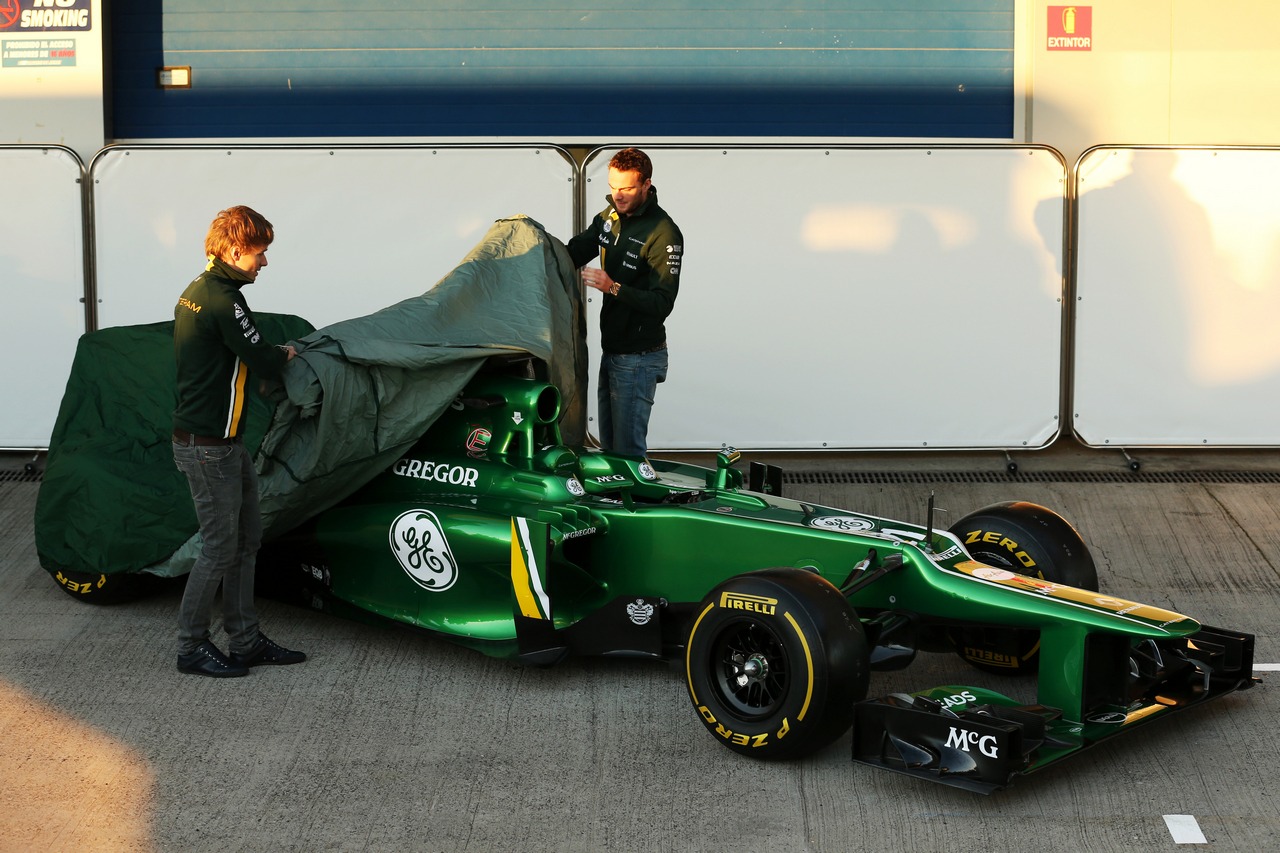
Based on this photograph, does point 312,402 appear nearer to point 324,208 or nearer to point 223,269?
point 223,269

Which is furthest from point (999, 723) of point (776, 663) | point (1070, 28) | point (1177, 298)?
point (1070, 28)

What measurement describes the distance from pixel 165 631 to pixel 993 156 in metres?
5.81

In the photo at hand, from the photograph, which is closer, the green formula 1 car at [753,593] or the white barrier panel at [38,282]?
the green formula 1 car at [753,593]

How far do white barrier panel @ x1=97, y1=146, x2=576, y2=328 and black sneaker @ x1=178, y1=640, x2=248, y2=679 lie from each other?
3677 millimetres

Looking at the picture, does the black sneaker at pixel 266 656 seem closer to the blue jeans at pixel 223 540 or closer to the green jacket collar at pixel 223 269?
the blue jeans at pixel 223 540

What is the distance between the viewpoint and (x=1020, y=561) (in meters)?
6.05

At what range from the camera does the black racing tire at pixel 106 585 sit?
695 centimetres

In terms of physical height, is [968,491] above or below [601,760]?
above

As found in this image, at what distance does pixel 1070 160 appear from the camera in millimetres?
9859

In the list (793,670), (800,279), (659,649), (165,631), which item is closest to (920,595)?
(793,670)

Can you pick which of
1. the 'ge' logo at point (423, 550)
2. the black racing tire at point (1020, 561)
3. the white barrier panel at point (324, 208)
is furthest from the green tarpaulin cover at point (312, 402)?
the white barrier panel at point (324, 208)

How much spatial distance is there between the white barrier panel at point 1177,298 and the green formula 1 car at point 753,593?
352cm

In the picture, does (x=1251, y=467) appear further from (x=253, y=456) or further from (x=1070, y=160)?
(x=253, y=456)

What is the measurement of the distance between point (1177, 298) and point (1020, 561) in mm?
4065
